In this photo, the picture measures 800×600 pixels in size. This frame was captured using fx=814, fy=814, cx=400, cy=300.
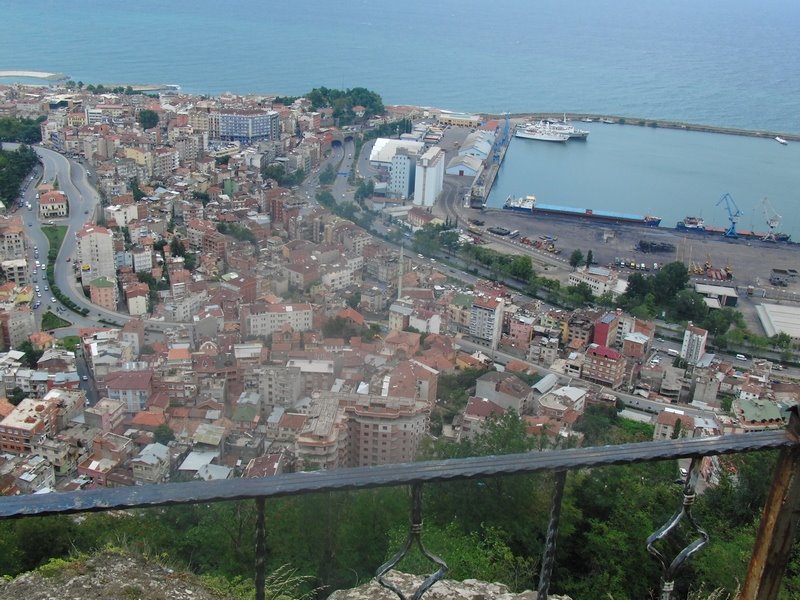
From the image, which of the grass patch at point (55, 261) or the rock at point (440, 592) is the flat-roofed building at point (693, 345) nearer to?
the grass patch at point (55, 261)

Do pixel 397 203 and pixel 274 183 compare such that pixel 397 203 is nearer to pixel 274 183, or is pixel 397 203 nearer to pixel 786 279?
pixel 274 183

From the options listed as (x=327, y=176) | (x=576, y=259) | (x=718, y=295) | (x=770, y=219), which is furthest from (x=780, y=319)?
(x=327, y=176)

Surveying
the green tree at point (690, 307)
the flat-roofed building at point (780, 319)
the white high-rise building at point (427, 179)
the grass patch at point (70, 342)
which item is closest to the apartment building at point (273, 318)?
the grass patch at point (70, 342)

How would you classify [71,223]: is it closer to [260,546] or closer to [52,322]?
[52,322]

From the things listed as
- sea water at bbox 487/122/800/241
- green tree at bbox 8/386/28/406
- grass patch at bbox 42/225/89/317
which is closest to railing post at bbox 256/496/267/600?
green tree at bbox 8/386/28/406

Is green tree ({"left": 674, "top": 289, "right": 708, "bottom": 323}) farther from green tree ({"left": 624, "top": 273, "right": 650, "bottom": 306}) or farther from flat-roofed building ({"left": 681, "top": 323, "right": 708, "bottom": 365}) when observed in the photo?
flat-roofed building ({"left": 681, "top": 323, "right": 708, "bottom": 365})

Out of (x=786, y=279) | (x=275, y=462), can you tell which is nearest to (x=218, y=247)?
(x=275, y=462)
